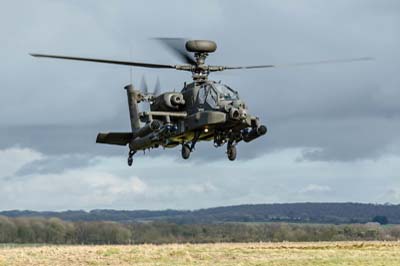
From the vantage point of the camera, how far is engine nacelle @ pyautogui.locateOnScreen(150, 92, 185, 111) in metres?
52.8

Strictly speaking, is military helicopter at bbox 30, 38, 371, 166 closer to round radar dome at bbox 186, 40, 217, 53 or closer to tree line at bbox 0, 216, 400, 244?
round radar dome at bbox 186, 40, 217, 53

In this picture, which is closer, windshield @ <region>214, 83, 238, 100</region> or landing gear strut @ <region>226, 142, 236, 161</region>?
windshield @ <region>214, 83, 238, 100</region>

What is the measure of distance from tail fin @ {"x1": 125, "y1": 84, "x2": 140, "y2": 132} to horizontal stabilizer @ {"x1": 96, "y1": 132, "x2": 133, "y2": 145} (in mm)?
608

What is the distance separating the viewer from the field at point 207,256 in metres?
46.3

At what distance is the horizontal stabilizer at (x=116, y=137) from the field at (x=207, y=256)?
7.64 meters

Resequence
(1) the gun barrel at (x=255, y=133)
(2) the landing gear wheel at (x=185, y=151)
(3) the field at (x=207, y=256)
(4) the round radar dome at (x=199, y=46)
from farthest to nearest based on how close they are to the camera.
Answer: (2) the landing gear wheel at (x=185, y=151) < (1) the gun barrel at (x=255, y=133) < (4) the round radar dome at (x=199, y=46) < (3) the field at (x=207, y=256)

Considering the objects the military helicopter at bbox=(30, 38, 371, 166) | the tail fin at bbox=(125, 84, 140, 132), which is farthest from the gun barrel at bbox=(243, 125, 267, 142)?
the tail fin at bbox=(125, 84, 140, 132)

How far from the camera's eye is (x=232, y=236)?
102m

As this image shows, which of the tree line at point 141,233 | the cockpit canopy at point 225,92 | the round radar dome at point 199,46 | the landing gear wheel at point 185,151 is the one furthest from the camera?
the tree line at point 141,233

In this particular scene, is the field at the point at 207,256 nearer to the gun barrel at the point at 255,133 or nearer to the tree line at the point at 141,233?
the gun barrel at the point at 255,133

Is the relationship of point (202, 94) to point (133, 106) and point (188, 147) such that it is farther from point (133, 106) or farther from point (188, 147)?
point (133, 106)

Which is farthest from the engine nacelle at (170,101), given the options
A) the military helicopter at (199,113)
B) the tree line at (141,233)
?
the tree line at (141,233)

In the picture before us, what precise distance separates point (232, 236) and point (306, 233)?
9398mm

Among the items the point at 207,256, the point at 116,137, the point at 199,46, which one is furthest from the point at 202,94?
the point at 116,137
